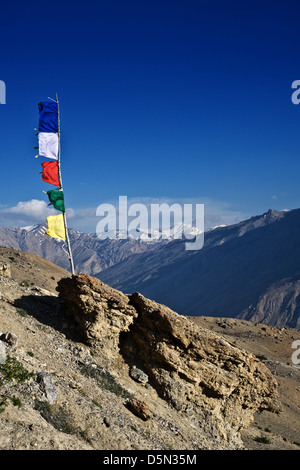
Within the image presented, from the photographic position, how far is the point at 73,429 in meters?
10.9

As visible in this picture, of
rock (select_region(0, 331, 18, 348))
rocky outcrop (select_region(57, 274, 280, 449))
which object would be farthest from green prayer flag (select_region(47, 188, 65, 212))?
rock (select_region(0, 331, 18, 348))

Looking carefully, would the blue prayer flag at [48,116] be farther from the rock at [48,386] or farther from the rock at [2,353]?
the rock at [48,386]

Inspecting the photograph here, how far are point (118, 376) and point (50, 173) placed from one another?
10.3 m

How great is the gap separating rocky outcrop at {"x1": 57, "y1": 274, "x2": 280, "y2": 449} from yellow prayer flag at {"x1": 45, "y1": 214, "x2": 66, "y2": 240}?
253 cm

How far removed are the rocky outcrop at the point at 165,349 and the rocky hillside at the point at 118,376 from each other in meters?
0.05

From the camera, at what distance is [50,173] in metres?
18.4

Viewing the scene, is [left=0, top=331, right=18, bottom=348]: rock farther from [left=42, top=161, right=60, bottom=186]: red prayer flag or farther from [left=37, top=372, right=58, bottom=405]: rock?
[left=42, top=161, right=60, bottom=186]: red prayer flag

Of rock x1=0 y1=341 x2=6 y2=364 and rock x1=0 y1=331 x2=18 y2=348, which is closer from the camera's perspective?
rock x1=0 y1=341 x2=6 y2=364

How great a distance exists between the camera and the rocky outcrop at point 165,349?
16.1 m

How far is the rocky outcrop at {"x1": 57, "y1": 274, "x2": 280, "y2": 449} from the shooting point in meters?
16.1

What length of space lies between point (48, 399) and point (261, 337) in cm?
4709

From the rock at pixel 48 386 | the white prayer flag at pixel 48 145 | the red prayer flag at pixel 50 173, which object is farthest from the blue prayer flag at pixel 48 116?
the rock at pixel 48 386
